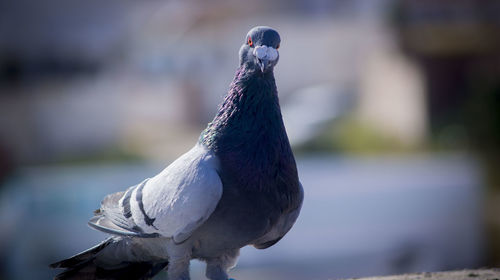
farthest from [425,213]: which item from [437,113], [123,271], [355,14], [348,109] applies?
[355,14]

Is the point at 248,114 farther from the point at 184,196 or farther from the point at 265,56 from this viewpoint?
the point at 184,196

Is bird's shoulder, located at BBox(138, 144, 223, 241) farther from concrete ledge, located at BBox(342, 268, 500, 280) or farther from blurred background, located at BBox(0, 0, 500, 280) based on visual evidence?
blurred background, located at BBox(0, 0, 500, 280)

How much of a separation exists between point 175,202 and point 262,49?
919 mm

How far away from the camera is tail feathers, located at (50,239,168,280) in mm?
3805

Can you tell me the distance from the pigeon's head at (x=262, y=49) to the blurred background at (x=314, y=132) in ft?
20.4

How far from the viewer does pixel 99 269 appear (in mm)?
3869

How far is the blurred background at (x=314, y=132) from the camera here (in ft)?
33.4

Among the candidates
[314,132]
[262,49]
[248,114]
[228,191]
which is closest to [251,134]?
[248,114]

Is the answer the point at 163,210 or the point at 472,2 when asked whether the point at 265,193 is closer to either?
the point at 163,210

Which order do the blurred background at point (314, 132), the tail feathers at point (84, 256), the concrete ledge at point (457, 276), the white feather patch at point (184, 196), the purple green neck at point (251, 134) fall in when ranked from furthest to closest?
A: the blurred background at point (314, 132), the concrete ledge at point (457, 276), the tail feathers at point (84, 256), the purple green neck at point (251, 134), the white feather patch at point (184, 196)

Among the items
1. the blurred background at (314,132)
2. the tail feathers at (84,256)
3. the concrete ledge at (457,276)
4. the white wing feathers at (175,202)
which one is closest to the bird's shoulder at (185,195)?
the white wing feathers at (175,202)

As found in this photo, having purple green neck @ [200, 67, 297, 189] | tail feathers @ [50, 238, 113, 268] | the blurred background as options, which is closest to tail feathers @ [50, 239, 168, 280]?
tail feathers @ [50, 238, 113, 268]

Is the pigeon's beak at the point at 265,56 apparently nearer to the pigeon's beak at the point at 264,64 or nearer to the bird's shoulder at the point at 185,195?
the pigeon's beak at the point at 264,64

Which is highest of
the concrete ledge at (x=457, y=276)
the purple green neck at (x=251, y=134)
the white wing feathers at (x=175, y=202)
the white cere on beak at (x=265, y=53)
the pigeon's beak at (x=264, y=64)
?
the white cere on beak at (x=265, y=53)
